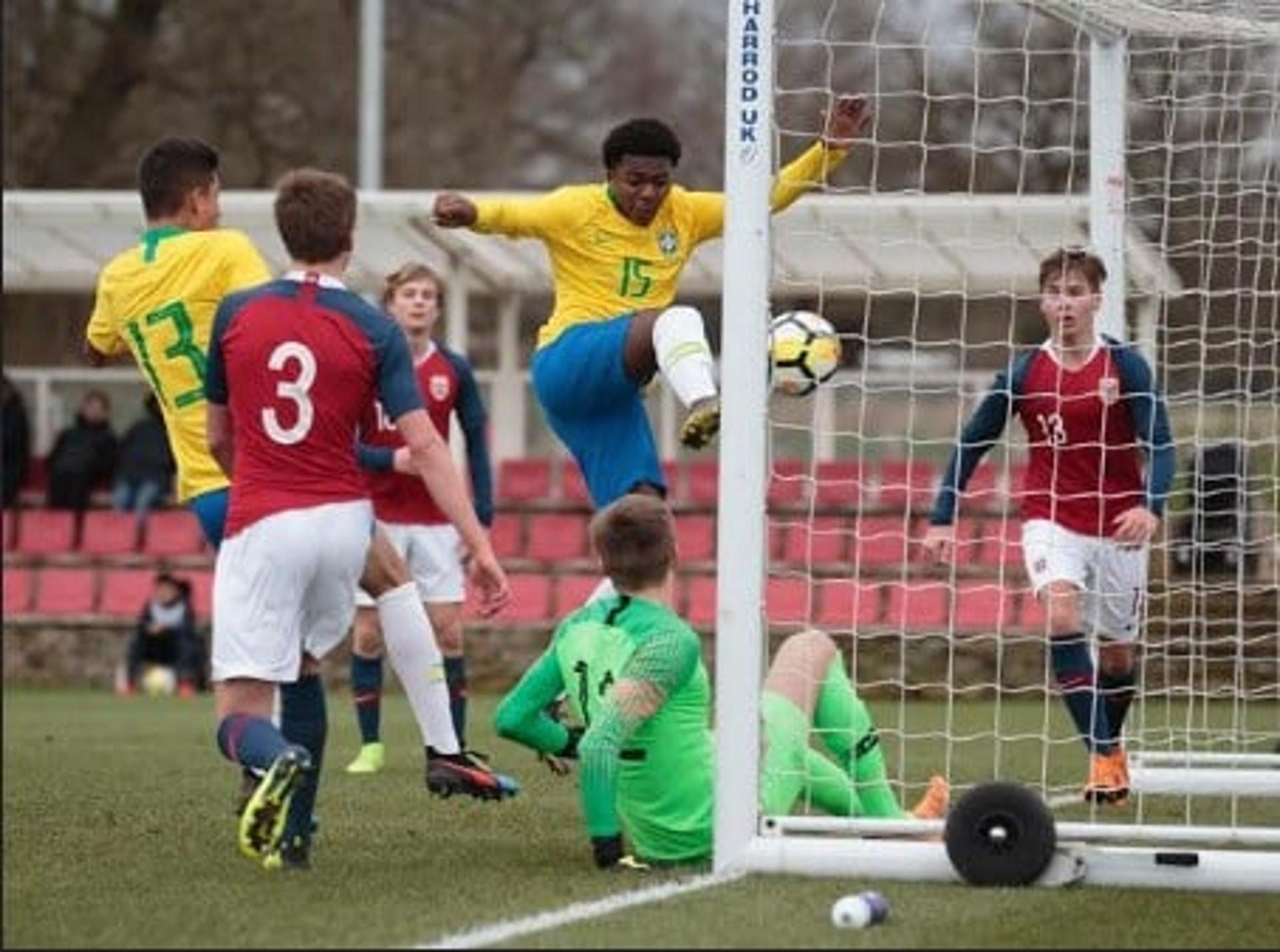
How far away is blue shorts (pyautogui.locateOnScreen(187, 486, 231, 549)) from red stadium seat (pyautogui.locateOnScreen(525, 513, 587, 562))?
1546cm

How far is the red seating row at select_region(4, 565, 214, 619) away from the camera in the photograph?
25250mm

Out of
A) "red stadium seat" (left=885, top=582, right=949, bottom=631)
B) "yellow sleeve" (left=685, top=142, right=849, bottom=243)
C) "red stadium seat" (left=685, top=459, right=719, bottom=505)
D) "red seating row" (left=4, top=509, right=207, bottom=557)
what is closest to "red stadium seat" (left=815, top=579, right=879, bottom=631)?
"red stadium seat" (left=885, top=582, right=949, bottom=631)

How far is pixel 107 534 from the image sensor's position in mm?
26609

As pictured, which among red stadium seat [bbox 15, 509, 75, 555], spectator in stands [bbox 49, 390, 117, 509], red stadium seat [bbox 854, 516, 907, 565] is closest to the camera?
red stadium seat [bbox 854, 516, 907, 565]

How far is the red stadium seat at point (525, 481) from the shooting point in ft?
87.8

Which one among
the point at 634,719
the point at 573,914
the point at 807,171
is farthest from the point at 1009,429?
the point at 573,914

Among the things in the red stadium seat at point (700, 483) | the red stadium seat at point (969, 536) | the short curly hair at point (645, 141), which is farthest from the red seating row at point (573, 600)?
the short curly hair at point (645, 141)

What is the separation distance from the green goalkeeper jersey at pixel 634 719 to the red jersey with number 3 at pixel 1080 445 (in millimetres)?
2590

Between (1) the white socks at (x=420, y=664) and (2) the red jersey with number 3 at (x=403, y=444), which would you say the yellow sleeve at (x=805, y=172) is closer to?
(1) the white socks at (x=420, y=664)

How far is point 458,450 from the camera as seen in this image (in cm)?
2614

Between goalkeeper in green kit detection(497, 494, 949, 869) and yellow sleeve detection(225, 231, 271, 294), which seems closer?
goalkeeper in green kit detection(497, 494, 949, 869)

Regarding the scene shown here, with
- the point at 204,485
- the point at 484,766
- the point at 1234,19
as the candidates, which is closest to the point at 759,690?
the point at 484,766

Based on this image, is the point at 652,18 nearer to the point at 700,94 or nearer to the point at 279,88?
the point at 700,94

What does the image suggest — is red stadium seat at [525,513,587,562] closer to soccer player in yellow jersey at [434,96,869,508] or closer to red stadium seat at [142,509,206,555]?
red stadium seat at [142,509,206,555]
